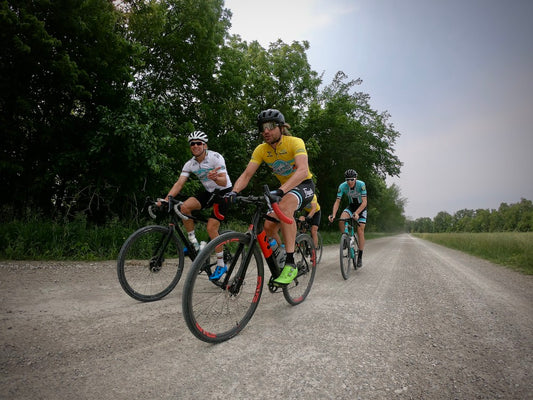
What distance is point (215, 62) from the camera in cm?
1328

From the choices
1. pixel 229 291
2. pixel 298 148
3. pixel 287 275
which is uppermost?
pixel 298 148

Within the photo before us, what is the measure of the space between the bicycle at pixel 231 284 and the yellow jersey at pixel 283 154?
1.00 metres

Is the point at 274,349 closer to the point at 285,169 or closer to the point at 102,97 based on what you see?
the point at 285,169

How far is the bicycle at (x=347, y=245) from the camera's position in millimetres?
4896

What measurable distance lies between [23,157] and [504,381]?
11769 millimetres

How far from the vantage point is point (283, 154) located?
334cm

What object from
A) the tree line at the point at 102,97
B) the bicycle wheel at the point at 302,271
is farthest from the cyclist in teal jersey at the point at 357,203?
the tree line at the point at 102,97

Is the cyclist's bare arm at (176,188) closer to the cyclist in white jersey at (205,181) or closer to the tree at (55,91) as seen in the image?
the cyclist in white jersey at (205,181)

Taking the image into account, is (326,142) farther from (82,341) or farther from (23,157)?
(82,341)

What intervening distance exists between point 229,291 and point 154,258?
5.30ft

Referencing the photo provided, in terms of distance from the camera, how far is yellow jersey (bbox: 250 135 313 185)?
127 inches

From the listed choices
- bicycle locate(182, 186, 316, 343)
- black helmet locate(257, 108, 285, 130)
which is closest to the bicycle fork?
bicycle locate(182, 186, 316, 343)

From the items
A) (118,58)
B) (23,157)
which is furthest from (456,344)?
(23,157)

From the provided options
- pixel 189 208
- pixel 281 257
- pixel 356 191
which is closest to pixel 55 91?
pixel 189 208
